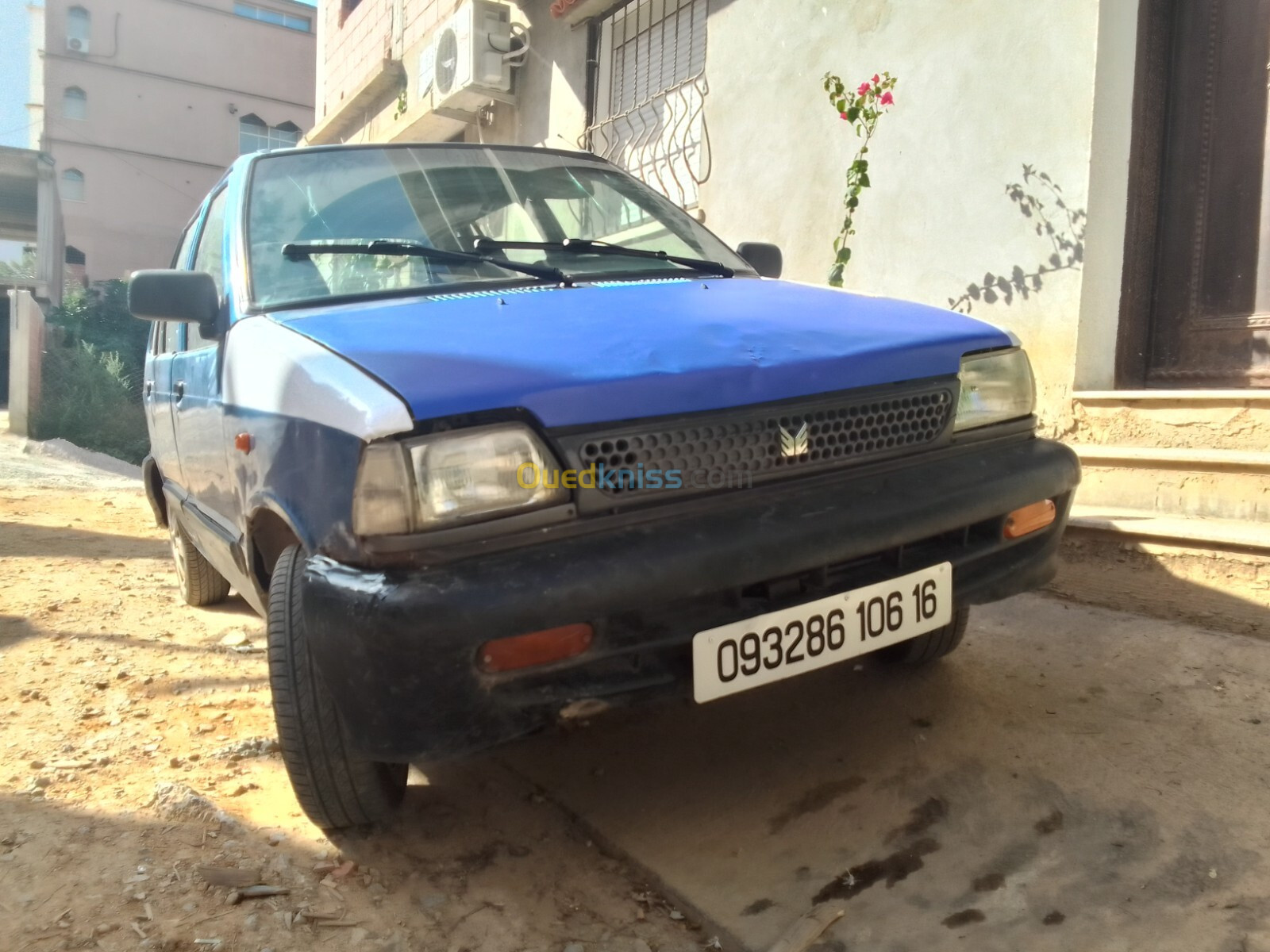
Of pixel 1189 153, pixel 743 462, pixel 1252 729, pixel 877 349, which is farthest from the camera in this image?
pixel 1189 153

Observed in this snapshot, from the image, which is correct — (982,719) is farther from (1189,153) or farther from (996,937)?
(1189,153)

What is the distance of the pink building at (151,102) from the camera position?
97.1 feet

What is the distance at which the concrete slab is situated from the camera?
1.82 metres

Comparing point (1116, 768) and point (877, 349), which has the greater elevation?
point (877, 349)

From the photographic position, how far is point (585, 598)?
169cm

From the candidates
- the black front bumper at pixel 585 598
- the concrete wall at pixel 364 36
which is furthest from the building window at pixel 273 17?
the black front bumper at pixel 585 598

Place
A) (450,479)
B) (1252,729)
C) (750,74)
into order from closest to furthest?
(450,479) < (1252,729) < (750,74)

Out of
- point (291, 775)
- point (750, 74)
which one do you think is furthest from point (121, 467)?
point (291, 775)

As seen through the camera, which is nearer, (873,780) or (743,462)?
(743,462)

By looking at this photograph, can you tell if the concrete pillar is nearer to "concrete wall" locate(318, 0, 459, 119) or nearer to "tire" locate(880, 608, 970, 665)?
"concrete wall" locate(318, 0, 459, 119)

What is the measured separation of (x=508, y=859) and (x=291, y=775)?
19.8 inches

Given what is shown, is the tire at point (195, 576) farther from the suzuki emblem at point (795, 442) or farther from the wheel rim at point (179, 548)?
the suzuki emblem at point (795, 442)

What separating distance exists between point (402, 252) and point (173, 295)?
618mm

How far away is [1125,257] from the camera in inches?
160
